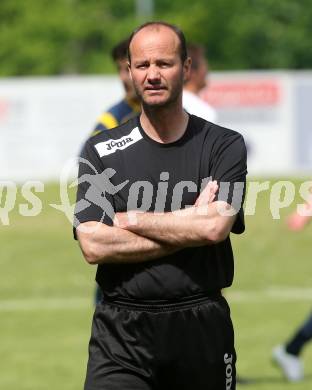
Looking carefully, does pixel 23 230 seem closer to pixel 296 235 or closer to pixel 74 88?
pixel 296 235

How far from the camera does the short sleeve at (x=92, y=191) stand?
563 cm

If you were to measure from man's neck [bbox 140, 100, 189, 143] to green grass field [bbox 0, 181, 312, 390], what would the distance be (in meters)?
4.15

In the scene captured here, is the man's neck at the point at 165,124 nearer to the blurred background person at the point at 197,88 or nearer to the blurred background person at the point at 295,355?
the blurred background person at the point at 197,88

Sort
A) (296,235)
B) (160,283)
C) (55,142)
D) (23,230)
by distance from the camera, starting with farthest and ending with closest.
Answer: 1. (55,142)
2. (23,230)
3. (296,235)
4. (160,283)

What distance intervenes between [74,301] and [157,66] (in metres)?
8.66

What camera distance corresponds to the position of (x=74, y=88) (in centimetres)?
2948

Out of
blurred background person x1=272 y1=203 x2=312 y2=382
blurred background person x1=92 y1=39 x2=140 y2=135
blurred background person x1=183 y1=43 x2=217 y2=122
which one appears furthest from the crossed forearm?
blurred background person x1=272 y1=203 x2=312 y2=382

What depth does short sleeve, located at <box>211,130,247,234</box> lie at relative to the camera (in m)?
5.65

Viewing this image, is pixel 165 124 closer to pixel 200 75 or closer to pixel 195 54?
pixel 200 75

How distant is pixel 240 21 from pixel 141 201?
44.1 meters

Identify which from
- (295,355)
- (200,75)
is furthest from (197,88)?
(295,355)

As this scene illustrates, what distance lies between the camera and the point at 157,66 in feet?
18.0

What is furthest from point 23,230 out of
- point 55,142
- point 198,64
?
point 198,64

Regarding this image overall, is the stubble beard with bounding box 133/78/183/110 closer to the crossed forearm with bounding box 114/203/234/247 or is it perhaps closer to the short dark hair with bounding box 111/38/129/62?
the crossed forearm with bounding box 114/203/234/247
